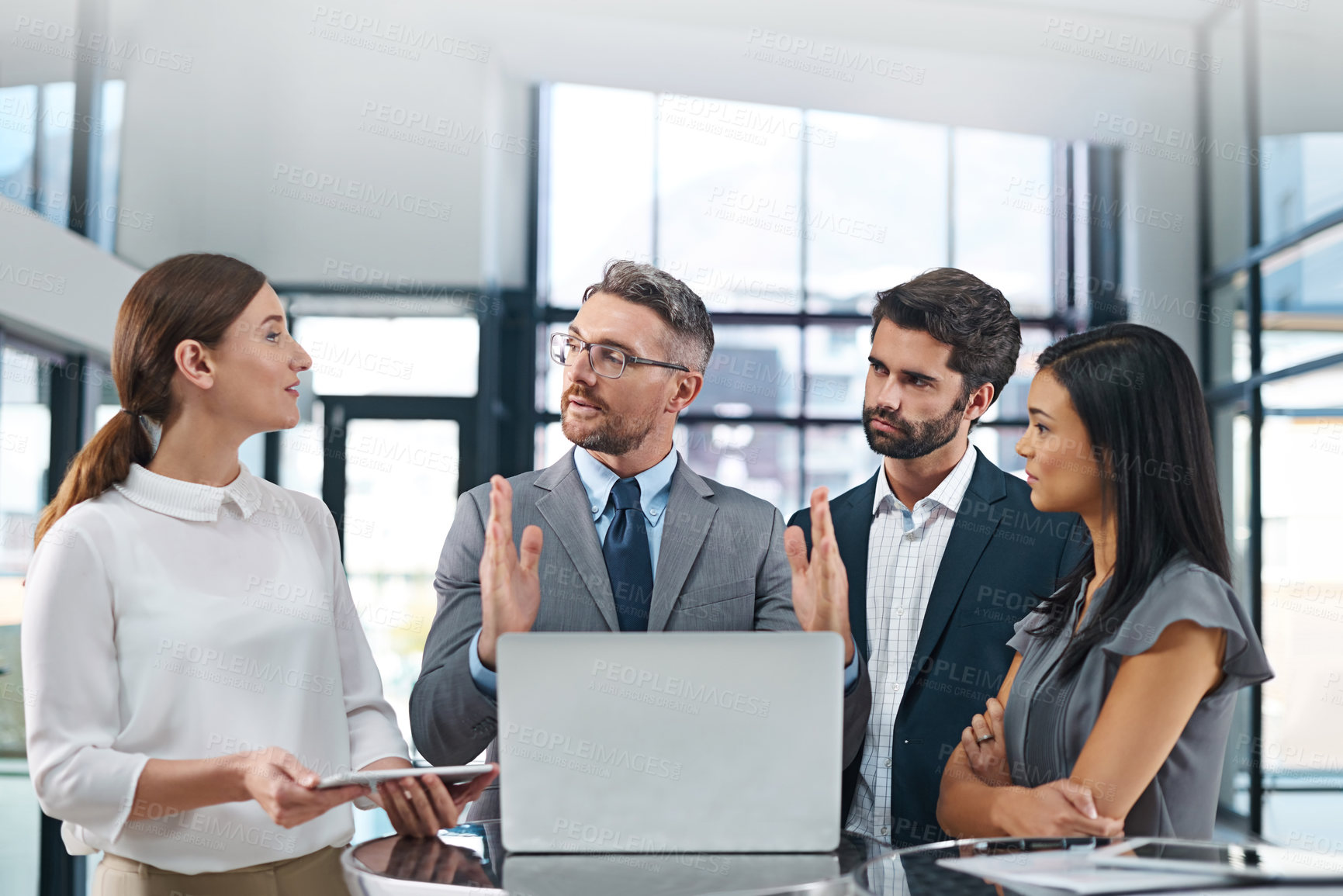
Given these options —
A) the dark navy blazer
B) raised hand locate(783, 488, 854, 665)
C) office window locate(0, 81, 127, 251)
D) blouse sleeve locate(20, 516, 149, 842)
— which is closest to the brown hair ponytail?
blouse sleeve locate(20, 516, 149, 842)

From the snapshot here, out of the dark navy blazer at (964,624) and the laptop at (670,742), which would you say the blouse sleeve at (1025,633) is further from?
the laptop at (670,742)

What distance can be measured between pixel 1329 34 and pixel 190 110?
6.96m

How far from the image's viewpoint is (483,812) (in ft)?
6.07

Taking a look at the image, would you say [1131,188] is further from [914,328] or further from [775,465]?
[914,328]

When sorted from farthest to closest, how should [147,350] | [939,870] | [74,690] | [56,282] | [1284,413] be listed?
[1284,413]
[56,282]
[147,350]
[74,690]
[939,870]

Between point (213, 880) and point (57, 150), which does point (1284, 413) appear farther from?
point (57, 150)

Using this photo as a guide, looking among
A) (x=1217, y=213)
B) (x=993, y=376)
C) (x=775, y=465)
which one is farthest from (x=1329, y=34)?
(x=993, y=376)

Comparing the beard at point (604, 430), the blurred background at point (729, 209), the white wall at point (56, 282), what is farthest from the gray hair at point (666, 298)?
the blurred background at point (729, 209)

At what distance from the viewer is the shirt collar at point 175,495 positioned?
1.63 meters

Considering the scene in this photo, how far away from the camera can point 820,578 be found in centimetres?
160

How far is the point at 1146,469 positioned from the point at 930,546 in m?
0.61

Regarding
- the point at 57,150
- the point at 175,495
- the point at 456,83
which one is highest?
the point at 456,83

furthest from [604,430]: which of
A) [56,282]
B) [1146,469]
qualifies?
[56,282]

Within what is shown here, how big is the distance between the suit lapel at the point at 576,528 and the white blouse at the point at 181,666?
42 cm
